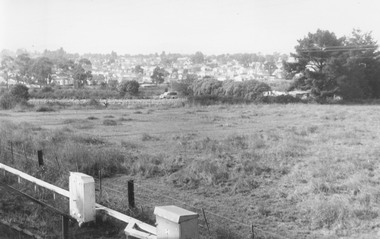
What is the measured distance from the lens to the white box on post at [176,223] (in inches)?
148

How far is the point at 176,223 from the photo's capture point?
3756 millimetres

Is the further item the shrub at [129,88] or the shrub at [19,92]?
the shrub at [129,88]

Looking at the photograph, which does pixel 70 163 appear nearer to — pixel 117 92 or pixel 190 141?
pixel 190 141

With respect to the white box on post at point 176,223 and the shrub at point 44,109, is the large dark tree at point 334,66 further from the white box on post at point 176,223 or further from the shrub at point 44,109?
the white box on post at point 176,223

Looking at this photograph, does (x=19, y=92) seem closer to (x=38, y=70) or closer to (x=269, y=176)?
(x=38, y=70)

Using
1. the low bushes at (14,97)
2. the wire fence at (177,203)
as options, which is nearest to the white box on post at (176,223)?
the wire fence at (177,203)

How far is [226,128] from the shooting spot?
2248 cm

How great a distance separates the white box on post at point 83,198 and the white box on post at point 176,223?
1899 mm

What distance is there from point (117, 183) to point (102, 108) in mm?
27604

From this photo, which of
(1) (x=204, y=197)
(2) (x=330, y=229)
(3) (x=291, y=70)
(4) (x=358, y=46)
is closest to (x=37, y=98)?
(3) (x=291, y=70)

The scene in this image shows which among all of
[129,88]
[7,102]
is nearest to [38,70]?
[129,88]

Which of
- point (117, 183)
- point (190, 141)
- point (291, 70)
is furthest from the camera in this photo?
point (291, 70)

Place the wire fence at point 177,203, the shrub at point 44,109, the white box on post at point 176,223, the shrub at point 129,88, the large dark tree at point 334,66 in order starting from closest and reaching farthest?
the white box on post at point 176,223 < the wire fence at point 177,203 < the shrub at point 44,109 < the large dark tree at point 334,66 < the shrub at point 129,88

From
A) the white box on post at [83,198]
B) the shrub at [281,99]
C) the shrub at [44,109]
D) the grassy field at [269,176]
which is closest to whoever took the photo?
the white box on post at [83,198]
